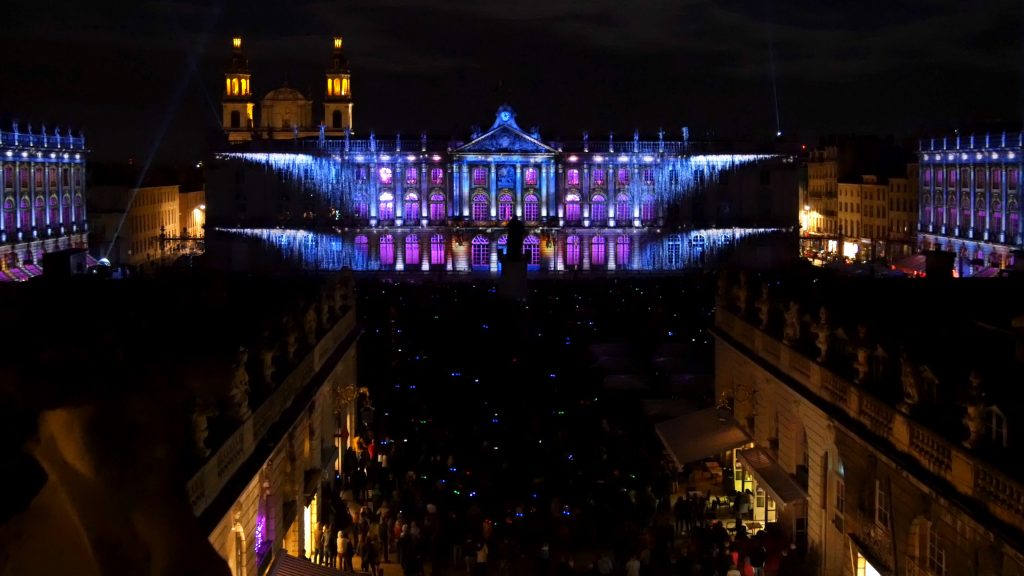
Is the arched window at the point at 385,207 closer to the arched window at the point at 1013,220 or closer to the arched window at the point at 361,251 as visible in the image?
the arched window at the point at 361,251

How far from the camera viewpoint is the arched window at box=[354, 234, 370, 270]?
3939 inches

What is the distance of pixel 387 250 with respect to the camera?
101 m

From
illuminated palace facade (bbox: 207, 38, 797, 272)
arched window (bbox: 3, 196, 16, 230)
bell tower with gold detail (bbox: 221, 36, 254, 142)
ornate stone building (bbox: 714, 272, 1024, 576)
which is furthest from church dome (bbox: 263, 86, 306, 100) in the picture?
ornate stone building (bbox: 714, 272, 1024, 576)

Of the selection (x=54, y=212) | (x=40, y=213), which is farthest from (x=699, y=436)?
(x=54, y=212)

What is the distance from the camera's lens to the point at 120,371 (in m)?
4.24

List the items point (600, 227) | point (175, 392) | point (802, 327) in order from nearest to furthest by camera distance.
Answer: point (175, 392) → point (802, 327) → point (600, 227)

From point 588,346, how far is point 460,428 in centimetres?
1036

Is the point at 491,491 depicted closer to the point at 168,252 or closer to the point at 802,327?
the point at 802,327

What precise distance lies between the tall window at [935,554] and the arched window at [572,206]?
3480 inches

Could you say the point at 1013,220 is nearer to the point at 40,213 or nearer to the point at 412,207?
the point at 412,207

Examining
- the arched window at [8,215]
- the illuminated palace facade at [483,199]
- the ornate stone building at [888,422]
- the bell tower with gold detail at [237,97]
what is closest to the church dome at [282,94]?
the bell tower with gold detail at [237,97]

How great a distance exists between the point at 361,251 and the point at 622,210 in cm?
1951

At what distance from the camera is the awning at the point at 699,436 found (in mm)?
23953

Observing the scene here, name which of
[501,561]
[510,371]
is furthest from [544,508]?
[510,371]
